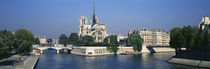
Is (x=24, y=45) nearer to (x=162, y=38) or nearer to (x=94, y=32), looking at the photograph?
(x=94, y=32)

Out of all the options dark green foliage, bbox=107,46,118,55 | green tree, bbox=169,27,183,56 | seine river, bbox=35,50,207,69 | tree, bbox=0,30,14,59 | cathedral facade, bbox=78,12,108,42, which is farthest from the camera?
cathedral facade, bbox=78,12,108,42

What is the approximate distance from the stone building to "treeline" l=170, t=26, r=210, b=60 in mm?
78029

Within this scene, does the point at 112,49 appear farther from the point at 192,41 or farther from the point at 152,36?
the point at 152,36

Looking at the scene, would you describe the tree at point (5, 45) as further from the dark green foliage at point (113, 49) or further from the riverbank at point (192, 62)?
the dark green foliage at point (113, 49)

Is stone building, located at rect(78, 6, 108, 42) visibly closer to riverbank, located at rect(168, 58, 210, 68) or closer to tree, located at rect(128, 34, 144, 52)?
tree, located at rect(128, 34, 144, 52)

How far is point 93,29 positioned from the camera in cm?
14838

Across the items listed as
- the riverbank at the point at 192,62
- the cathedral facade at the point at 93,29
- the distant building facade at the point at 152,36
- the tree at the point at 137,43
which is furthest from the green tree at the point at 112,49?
the cathedral facade at the point at 93,29

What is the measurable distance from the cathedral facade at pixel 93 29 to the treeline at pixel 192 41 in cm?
7804

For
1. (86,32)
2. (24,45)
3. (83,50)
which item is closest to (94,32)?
(86,32)

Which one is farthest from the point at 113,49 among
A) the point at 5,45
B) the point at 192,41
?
the point at 5,45

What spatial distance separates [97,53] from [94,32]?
58920 millimetres

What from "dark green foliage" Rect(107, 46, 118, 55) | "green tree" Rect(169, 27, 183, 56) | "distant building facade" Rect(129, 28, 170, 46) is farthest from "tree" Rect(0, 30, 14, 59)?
"distant building facade" Rect(129, 28, 170, 46)

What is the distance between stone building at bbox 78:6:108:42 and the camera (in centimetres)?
14411

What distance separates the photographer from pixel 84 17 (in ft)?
545
